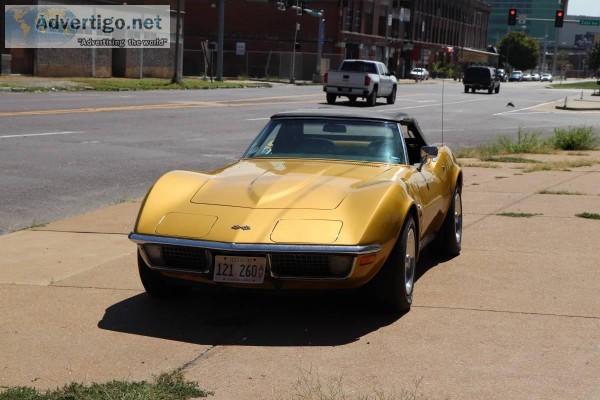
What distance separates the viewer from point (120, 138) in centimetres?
1973

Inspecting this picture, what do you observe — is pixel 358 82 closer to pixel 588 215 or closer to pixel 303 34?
pixel 588 215

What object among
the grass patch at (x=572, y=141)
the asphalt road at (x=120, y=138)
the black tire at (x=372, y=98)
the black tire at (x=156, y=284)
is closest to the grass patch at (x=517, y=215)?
the asphalt road at (x=120, y=138)

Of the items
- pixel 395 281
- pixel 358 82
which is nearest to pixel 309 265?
pixel 395 281

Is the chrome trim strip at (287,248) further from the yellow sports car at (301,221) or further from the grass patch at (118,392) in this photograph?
the grass patch at (118,392)

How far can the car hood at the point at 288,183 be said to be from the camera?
20.7ft

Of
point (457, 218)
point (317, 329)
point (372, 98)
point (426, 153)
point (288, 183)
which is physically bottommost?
point (372, 98)

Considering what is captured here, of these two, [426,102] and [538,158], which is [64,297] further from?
[426,102]

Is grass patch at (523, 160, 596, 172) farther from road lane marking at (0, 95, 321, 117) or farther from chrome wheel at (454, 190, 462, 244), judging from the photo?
road lane marking at (0, 95, 321, 117)

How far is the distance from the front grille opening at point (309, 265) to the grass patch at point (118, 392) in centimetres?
118

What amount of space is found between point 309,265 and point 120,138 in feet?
47.5

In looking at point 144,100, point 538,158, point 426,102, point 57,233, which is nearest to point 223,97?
point 144,100

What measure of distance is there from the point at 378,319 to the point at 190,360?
1467 mm

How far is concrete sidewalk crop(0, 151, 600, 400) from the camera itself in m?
5.05

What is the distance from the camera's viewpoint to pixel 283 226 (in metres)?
5.98
